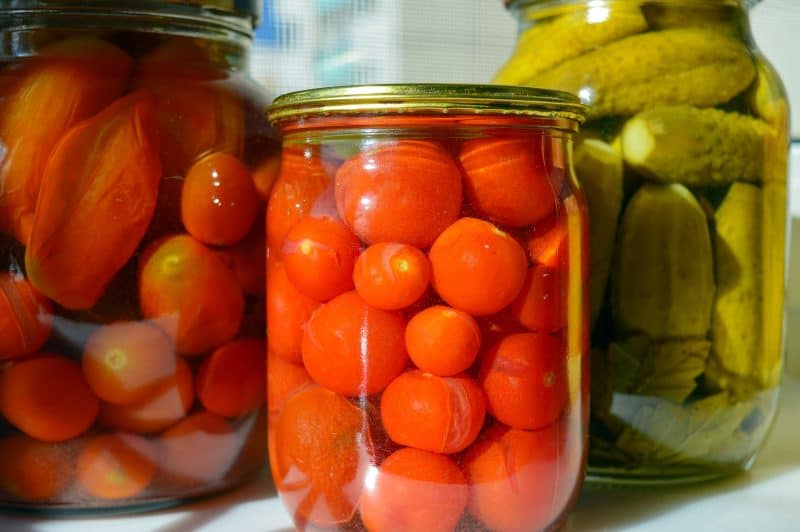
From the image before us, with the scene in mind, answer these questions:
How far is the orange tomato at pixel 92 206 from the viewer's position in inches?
A: 20.5

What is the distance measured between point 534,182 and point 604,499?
0.25m

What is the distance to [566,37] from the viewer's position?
0.61 meters

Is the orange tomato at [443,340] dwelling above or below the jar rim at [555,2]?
below

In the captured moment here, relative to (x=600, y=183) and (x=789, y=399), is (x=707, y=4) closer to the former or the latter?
(x=600, y=183)

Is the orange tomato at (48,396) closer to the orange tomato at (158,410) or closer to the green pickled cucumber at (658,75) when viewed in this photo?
the orange tomato at (158,410)

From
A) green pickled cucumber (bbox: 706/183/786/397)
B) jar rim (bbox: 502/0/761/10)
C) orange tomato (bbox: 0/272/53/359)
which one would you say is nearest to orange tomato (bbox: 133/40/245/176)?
orange tomato (bbox: 0/272/53/359)

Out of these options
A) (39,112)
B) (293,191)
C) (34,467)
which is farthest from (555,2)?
(34,467)

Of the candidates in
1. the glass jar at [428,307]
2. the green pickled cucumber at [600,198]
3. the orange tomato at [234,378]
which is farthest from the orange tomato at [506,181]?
the orange tomato at [234,378]

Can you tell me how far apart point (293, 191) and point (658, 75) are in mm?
248

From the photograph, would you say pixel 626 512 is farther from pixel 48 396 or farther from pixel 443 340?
pixel 48 396

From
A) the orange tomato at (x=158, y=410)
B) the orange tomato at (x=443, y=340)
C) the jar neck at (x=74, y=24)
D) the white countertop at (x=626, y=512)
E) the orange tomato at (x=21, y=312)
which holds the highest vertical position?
the jar neck at (x=74, y=24)

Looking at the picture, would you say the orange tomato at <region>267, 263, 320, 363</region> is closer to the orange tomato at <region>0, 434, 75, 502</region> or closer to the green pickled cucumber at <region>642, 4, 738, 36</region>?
the orange tomato at <region>0, 434, 75, 502</region>

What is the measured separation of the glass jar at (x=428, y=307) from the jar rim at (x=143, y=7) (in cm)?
10

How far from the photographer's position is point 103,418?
0.56 metres
